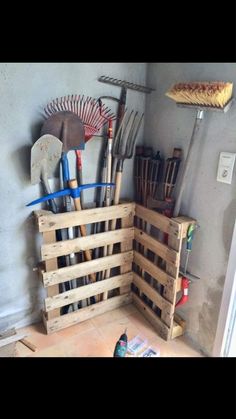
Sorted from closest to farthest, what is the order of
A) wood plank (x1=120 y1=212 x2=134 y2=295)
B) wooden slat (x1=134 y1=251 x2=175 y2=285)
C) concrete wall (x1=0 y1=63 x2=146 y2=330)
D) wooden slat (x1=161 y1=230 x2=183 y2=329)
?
concrete wall (x1=0 y1=63 x2=146 y2=330) < wooden slat (x1=161 y1=230 x2=183 y2=329) < wooden slat (x1=134 y1=251 x2=175 y2=285) < wood plank (x1=120 y1=212 x2=134 y2=295)

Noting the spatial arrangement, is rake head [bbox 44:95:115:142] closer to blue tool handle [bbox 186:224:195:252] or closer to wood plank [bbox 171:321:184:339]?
blue tool handle [bbox 186:224:195:252]

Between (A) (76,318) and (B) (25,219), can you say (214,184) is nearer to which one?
(B) (25,219)

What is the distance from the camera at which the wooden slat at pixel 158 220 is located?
139cm

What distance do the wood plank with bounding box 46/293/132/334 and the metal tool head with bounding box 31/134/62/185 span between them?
0.88 meters

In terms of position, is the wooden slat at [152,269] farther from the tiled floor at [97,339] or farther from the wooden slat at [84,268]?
the tiled floor at [97,339]

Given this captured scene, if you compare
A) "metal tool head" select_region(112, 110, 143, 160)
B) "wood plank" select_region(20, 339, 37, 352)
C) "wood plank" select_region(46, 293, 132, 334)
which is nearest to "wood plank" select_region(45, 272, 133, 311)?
"wood plank" select_region(46, 293, 132, 334)

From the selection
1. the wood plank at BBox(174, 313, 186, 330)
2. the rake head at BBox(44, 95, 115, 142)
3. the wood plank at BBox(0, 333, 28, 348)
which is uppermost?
the rake head at BBox(44, 95, 115, 142)

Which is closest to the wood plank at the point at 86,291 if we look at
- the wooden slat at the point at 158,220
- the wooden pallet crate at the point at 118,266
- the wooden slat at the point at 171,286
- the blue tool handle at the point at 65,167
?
the wooden pallet crate at the point at 118,266

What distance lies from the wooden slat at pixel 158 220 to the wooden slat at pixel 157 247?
0.10 m

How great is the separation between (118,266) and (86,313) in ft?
1.24

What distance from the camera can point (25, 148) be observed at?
1377 mm

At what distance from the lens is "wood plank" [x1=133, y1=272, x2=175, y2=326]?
1.53m

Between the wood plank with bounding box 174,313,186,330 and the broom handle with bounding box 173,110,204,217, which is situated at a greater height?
the broom handle with bounding box 173,110,204,217

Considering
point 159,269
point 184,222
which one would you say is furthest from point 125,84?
point 159,269
